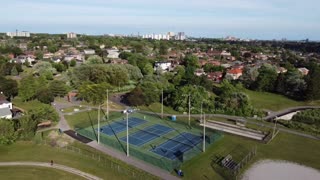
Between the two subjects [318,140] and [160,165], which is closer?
[160,165]

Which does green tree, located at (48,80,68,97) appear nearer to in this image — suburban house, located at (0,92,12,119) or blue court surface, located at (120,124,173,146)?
suburban house, located at (0,92,12,119)

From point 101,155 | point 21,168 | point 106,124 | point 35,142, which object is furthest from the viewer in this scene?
point 106,124

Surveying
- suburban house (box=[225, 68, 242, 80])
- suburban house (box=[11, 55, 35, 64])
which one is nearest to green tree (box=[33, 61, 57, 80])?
suburban house (box=[11, 55, 35, 64])

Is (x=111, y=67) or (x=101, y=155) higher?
(x=111, y=67)

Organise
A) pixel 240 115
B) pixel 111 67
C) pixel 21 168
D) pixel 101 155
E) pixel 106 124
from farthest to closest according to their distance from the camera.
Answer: pixel 111 67 < pixel 240 115 < pixel 106 124 < pixel 101 155 < pixel 21 168

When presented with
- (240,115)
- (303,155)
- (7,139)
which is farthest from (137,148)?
(240,115)

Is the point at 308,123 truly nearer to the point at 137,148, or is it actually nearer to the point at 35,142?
the point at 137,148
